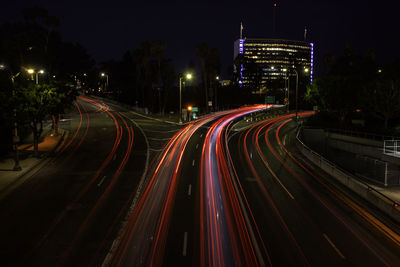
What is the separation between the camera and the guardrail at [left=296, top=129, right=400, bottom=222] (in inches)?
630

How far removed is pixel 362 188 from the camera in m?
19.3

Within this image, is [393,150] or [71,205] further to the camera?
[393,150]

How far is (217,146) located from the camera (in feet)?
118

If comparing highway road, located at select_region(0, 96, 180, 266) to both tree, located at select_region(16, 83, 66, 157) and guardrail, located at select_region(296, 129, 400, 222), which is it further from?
guardrail, located at select_region(296, 129, 400, 222)

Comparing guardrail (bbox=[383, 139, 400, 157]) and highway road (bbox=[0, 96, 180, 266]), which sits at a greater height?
guardrail (bbox=[383, 139, 400, 157])

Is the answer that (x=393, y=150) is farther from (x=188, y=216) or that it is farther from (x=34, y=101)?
(x=34, y=101)

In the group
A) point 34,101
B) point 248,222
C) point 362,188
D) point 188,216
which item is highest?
point 34,101

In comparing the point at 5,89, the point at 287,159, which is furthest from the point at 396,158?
the point at 5,89

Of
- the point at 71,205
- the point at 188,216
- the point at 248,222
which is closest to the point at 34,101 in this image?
the point at 71,205

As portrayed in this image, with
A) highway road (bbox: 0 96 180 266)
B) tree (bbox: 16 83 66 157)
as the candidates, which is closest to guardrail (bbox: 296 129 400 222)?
highway road (bbox: 0 96 180 266)

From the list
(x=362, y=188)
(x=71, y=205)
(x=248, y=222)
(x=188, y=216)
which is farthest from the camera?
(x=362, y=188)

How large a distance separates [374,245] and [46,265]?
1240 centimetres

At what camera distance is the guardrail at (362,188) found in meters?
16.0

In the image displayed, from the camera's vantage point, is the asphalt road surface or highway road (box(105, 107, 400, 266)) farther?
the asphalt road surface
